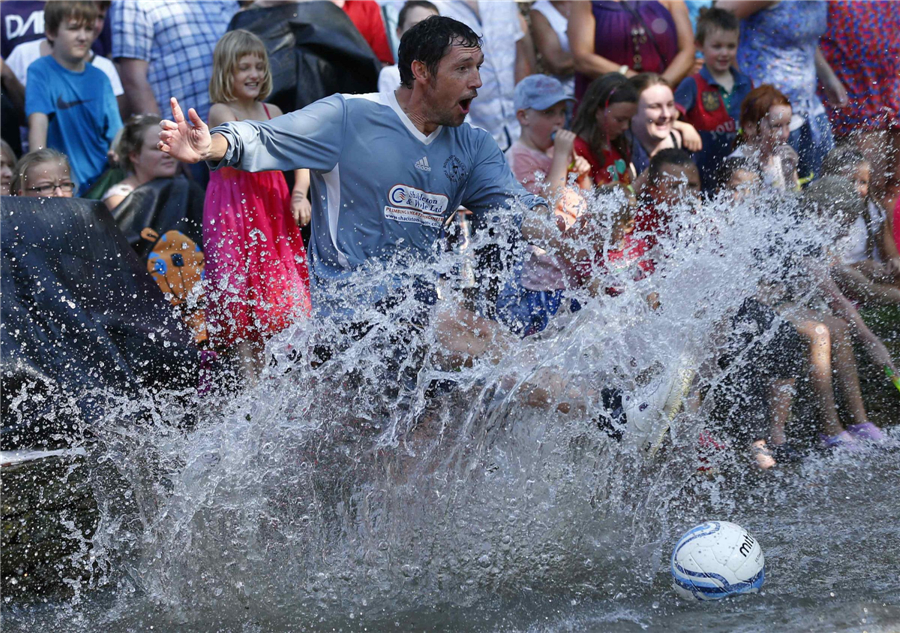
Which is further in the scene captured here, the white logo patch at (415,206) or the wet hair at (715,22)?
the wet hair at (715,22)

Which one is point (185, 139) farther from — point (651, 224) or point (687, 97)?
point (687, 97)

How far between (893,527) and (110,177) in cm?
489

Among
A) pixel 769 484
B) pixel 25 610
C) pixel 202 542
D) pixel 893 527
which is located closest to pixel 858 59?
pixel 769 484

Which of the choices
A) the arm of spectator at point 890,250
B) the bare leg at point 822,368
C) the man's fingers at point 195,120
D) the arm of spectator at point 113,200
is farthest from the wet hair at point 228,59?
the arm of spectator at point 890,250

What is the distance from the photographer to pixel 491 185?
481cm

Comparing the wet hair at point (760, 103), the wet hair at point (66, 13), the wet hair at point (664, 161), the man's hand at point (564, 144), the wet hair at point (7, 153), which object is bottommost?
the wet hair at point (664, 161)

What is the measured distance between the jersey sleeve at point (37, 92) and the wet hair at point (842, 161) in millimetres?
4858

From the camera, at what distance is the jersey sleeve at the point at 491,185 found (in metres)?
4.79

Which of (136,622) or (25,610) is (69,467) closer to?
(25,610)

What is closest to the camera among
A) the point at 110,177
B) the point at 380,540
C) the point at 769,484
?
the point at 380,540

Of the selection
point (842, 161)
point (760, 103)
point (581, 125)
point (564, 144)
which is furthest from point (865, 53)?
point (564, 144)

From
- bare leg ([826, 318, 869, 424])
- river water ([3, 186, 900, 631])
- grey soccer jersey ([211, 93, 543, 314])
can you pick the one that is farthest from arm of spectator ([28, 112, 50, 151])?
bare leg ([826, 318, 869, 424])

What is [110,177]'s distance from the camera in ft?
21.0

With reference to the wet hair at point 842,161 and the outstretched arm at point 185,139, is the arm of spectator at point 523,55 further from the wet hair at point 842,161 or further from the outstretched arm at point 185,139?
the outstretched arm at point 185,139
